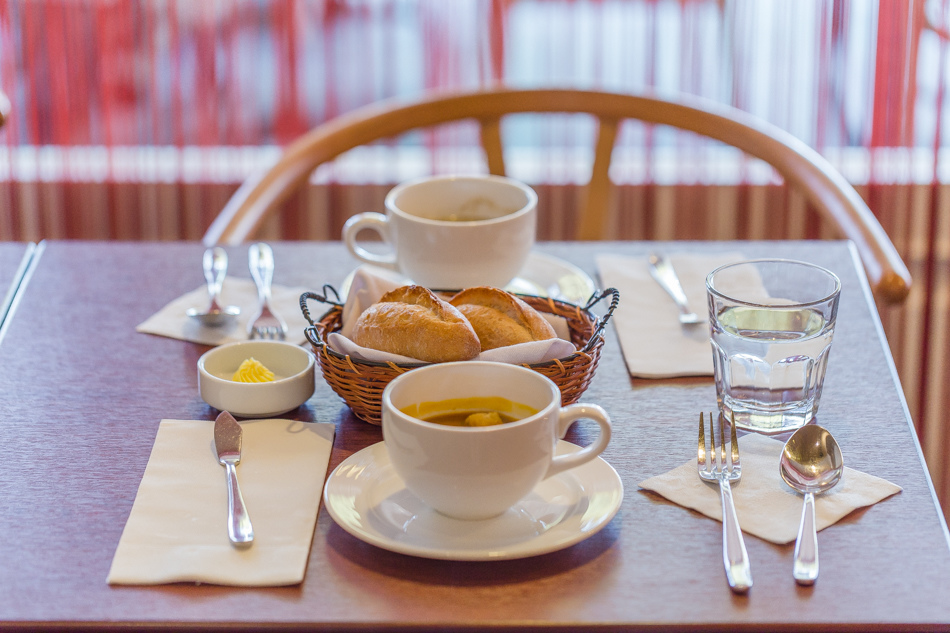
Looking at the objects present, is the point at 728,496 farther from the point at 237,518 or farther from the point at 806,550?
the point at 237,518

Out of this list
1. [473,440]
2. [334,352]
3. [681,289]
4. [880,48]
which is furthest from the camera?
[880,48]

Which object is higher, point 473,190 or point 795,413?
point 473,190

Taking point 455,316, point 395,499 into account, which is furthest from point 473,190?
point 395,499

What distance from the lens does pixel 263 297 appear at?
1009mm

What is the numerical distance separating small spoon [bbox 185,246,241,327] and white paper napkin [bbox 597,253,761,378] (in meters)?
0.40

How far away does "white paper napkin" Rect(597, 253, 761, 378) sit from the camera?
2.96 ft

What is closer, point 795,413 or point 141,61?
point 795,413

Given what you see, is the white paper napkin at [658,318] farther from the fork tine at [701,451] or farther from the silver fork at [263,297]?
the silver fork at [263,297]

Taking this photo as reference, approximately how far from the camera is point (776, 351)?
0.79 meters

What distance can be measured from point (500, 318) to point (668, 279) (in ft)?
1.18

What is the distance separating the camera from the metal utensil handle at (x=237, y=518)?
63cm

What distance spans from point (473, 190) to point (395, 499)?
523 mm

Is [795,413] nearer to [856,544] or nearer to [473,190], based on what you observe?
[856,544]

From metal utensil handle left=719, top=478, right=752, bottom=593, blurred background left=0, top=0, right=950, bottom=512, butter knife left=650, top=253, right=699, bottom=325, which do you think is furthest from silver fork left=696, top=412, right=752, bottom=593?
blurred background left=0, top=0, right=950, bottom=512
